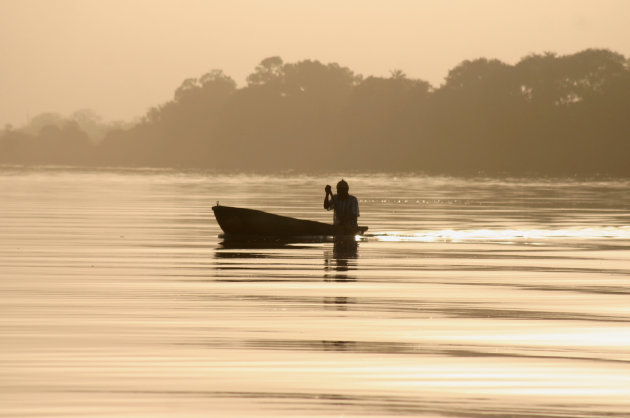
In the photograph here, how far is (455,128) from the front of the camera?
600 feet

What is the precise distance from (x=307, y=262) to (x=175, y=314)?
8.95 m

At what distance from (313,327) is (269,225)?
50.8 feet

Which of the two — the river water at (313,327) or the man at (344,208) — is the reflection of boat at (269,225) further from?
the river water at (313,327)

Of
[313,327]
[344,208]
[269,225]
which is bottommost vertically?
[313,327]

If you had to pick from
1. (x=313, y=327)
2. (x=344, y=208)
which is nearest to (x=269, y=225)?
(x=344, y=208)

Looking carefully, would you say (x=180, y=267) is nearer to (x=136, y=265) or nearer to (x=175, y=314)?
(x=136, y=265)

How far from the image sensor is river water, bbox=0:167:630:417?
11.6 meters

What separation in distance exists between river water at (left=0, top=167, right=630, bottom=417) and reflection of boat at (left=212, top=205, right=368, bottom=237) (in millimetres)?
441

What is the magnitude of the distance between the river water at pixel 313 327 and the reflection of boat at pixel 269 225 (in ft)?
1.45

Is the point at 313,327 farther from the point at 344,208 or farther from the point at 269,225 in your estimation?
the point at 269,225

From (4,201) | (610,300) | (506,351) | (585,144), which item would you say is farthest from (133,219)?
(585,144)

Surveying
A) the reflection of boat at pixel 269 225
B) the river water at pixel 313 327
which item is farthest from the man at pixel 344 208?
the river water at pixel 313 327

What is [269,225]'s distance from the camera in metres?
31.3

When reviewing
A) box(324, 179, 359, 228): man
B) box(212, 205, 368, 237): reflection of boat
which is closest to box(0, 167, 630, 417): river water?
box(212, 205, 368, 237): reflection of boat
